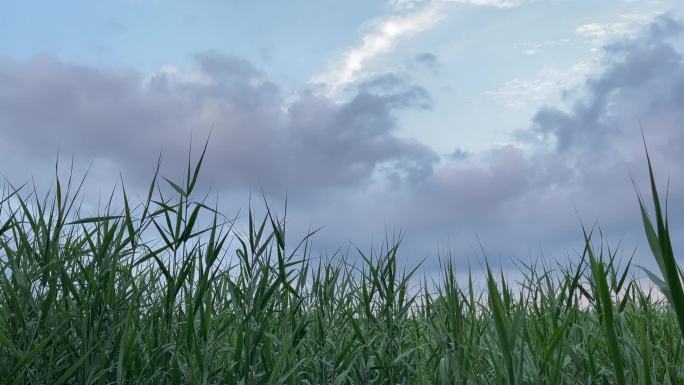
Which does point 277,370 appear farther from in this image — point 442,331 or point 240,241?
point 442,331

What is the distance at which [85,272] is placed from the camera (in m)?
3.36

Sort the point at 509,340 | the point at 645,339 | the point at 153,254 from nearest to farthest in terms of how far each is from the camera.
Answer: the point at 645,339 < the point at 509,340 < the point at 153,254

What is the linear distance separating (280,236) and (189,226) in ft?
1.90

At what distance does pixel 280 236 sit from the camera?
4.04 m

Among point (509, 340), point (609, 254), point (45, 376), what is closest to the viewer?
point (509, 340)

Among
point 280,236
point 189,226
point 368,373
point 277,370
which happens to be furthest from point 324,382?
point 189,226

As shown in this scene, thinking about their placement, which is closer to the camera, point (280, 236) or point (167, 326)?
point (167, 326)

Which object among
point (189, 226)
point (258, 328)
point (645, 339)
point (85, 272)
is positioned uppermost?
point (189, 226)

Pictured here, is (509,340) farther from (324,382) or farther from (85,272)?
(85,272)

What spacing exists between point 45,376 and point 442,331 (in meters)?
2.31

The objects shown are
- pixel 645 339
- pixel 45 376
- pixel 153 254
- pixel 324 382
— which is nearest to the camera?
pixel 645 339

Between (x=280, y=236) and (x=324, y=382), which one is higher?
(x=280, y=236)

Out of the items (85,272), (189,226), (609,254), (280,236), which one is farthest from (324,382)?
(609,254)

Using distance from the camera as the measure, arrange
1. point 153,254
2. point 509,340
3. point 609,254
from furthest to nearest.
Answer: point 609,254 < point 153,254 < point 509,340
